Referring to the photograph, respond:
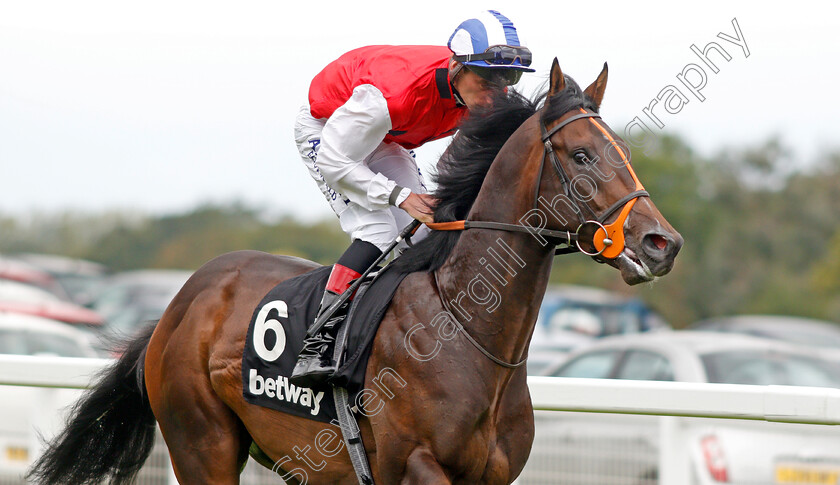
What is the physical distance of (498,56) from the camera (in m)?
3.64

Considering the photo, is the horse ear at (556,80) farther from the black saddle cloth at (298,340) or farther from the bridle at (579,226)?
the black saddle cloth at (298,340)

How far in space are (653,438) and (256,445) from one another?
70.4 inches

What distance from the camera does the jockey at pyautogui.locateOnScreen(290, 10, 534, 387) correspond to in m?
3.64

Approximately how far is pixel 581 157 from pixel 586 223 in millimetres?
221

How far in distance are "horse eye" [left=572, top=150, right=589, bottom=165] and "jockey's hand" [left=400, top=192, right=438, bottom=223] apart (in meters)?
0.62

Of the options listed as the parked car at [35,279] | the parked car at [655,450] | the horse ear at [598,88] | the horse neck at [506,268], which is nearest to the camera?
the horse neck at [506,268]

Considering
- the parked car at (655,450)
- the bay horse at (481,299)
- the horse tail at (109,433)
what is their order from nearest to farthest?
the bay horse at (481,299)
the parked car at (655,450)
the horse tail at (109,433)

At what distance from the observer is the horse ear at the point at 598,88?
3.51 m

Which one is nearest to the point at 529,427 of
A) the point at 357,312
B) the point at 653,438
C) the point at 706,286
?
the point at 357,312

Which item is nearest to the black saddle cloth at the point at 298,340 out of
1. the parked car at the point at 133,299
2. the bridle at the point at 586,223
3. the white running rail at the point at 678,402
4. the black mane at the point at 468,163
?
the black mane at the point at 468,163

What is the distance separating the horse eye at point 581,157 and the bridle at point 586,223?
6 centimetres

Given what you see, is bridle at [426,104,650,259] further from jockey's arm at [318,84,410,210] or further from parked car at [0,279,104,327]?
parked car at [0,279,104,327]

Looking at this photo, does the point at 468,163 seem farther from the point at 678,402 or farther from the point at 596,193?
the point at 678,402

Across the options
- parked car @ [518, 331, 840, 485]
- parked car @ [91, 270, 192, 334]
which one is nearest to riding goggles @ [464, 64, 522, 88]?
parked car @ [518, 331, 840, 485]
